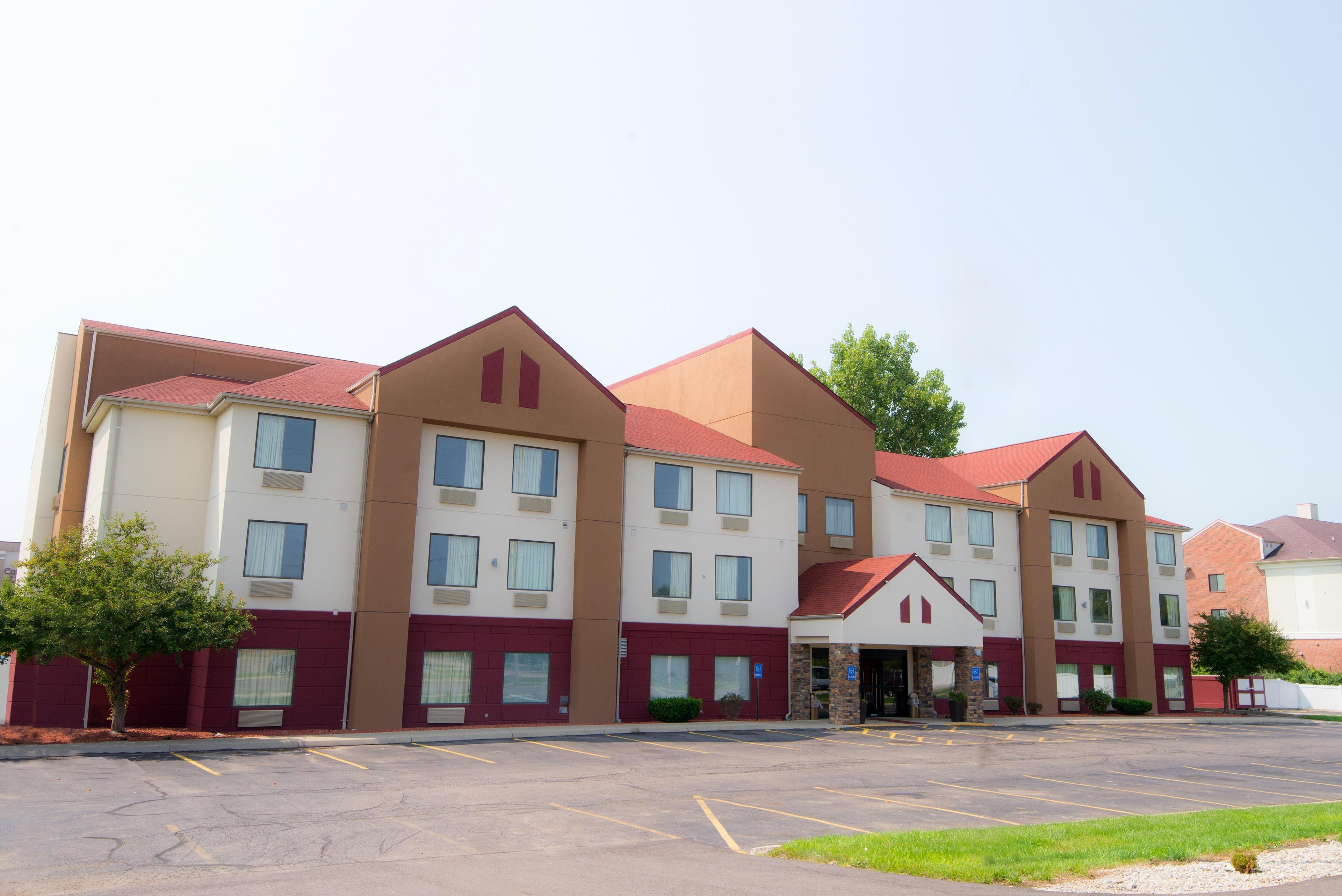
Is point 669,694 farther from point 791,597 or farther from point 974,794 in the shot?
point 974,794

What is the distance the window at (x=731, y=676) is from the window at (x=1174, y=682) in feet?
71.5

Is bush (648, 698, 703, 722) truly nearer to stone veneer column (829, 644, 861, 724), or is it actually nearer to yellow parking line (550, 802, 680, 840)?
stone veneer column (829, 644, 861, 724)

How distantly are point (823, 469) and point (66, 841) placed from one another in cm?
2820

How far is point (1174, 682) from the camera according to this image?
44.0 metres

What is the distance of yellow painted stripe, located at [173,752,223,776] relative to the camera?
17.8 meters

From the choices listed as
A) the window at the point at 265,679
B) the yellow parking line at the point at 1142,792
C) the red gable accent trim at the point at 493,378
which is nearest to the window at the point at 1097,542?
the yellow parking line at the point at 1142,792

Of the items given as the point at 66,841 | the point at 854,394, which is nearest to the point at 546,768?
the point at 66,841

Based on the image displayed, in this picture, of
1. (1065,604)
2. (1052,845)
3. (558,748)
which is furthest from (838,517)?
(1052,845)

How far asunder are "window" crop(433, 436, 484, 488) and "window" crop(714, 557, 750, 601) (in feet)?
27.7

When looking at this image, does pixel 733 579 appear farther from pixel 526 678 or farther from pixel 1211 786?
pixel 1211 786

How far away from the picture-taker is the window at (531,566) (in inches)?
1140

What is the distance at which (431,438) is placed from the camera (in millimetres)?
28156

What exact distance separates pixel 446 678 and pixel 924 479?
21198mm

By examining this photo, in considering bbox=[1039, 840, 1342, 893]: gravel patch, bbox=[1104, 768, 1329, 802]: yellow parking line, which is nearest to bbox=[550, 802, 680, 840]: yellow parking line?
bbox=[1039, 840, 1342, 893]: gravel patch
